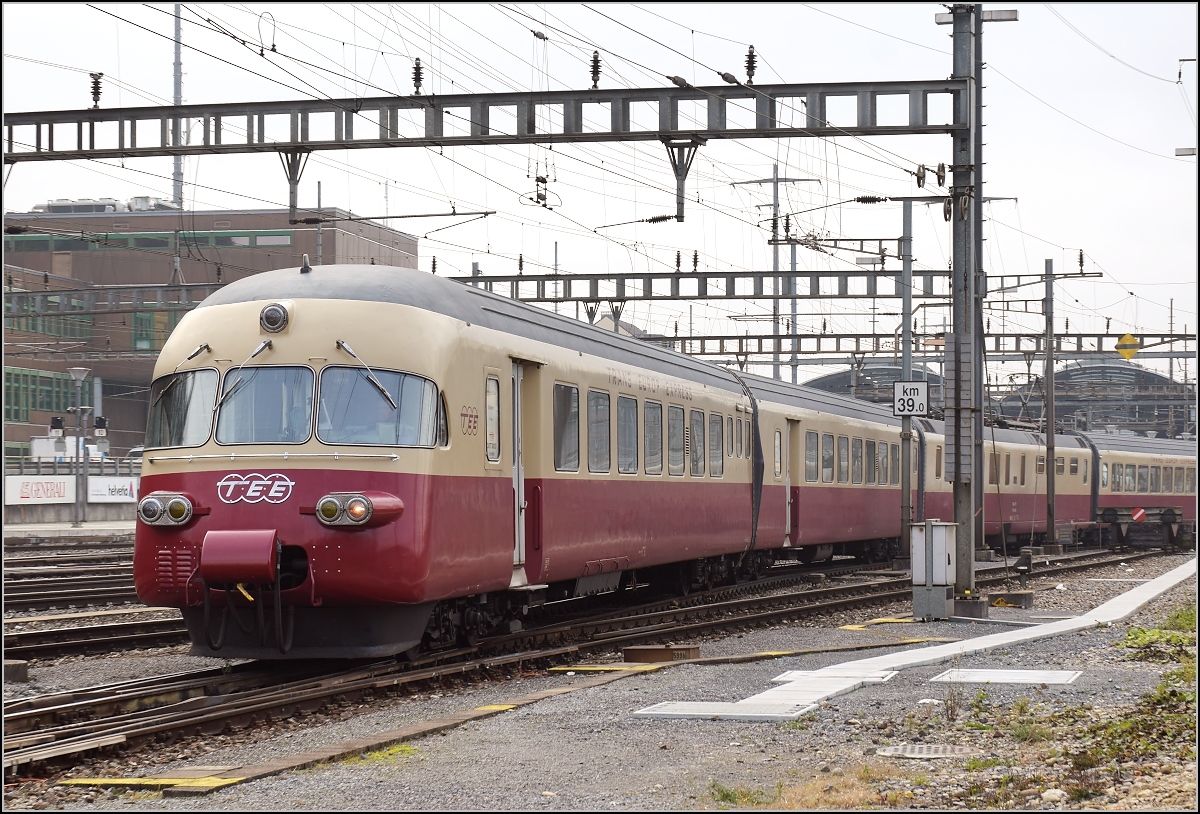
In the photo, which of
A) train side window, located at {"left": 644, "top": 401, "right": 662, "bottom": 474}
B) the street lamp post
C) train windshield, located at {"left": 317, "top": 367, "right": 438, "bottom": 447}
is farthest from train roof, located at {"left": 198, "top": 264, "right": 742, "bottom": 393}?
the street lamp post

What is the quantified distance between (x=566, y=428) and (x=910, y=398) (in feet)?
34.5

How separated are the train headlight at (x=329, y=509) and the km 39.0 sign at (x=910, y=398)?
14.4m

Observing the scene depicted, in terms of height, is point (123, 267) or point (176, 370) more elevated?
point (123, 267)

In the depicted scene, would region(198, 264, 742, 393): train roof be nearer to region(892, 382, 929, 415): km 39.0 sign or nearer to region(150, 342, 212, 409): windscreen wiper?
region(150, 342, 212, 409): windscreen wiper

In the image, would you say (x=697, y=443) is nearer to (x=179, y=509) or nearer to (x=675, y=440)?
(x=675, y=440)

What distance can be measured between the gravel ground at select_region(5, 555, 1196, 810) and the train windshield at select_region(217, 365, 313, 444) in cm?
246

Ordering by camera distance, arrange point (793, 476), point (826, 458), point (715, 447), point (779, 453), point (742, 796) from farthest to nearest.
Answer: point (826, 458)
point (793, 476)
point (779, 453)
point (715, 447)
point (742, 796)

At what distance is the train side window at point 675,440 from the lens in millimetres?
19547

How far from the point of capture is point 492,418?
46.1 feet

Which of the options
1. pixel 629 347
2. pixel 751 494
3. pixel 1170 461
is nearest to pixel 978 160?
pixel 751 494

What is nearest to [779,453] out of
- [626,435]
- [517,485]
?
[626,435]

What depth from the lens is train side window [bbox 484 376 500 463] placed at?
13871mm

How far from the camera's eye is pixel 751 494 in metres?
24.0

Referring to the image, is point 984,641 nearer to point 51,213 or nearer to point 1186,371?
point 1186,371
